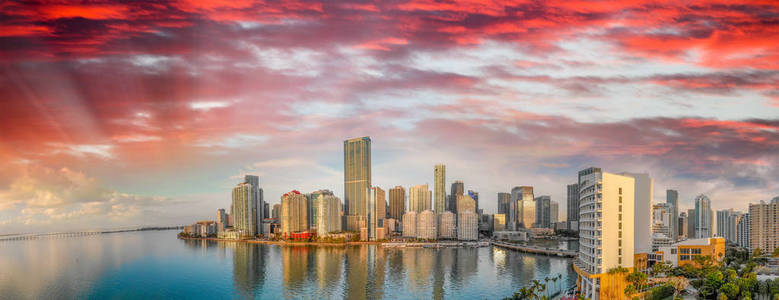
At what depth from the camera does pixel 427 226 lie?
Result: 3666 inches

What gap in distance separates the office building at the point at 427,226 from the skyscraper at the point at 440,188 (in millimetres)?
31037

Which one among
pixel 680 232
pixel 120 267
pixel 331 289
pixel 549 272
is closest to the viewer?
pixel 331 289

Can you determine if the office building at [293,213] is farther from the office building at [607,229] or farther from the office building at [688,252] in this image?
the office building at [607,229]

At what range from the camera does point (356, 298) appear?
3197 cm

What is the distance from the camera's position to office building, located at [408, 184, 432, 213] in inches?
5217

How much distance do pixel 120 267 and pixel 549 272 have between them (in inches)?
1769

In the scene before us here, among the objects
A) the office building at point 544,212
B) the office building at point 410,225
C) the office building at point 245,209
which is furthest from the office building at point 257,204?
the office building at point 544,212

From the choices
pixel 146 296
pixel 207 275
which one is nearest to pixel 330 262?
pixel 207 275

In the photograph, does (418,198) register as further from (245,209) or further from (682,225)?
(682,225)

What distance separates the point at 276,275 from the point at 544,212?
9921 cm

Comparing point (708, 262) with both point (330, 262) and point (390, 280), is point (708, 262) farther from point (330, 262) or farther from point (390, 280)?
point (330, 262)

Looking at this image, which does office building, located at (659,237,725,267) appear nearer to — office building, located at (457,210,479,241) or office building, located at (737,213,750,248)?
office building, located at (737,213,750,248)

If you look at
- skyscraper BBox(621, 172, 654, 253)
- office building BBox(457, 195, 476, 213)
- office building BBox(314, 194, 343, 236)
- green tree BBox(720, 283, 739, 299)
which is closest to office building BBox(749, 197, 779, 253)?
skyscraper BBox(621, 172, 654, 253)

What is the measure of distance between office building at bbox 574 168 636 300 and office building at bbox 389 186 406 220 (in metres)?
108
